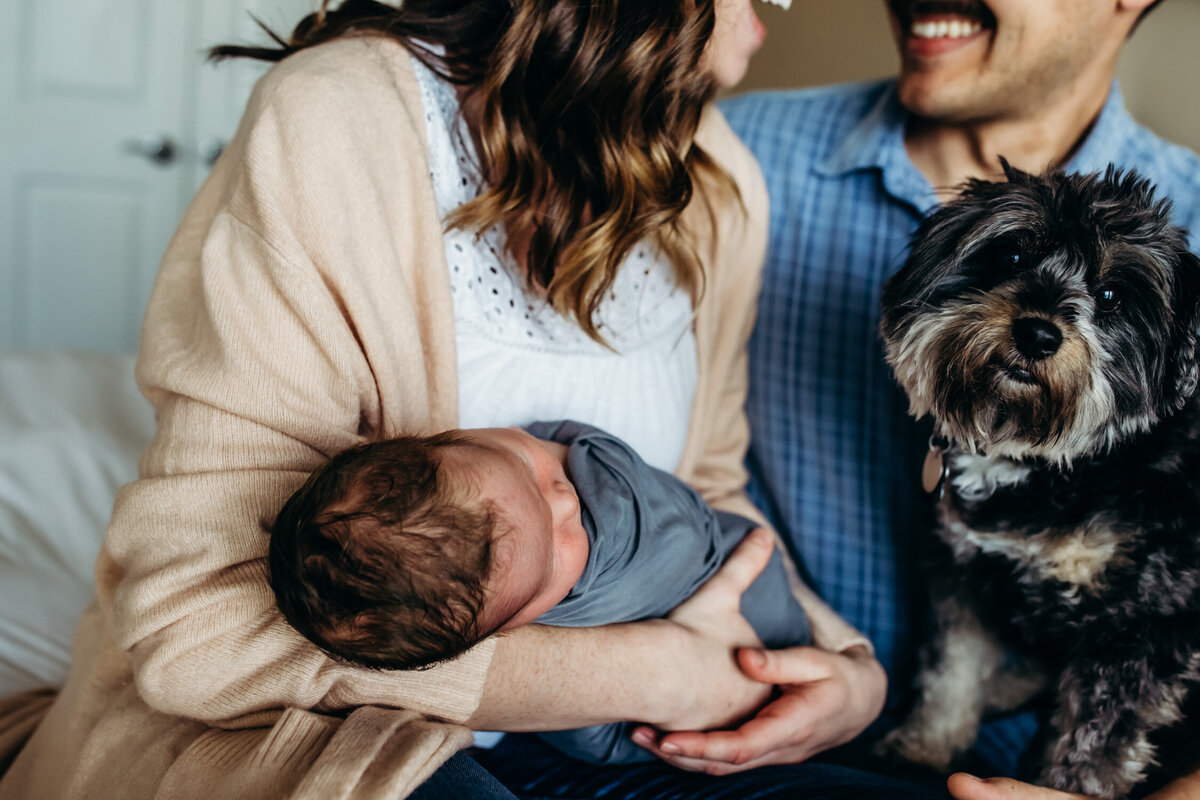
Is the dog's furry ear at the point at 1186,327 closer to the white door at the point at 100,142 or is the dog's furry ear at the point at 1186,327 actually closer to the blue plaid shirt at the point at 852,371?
the blue plaid shirt at the point at 852,371

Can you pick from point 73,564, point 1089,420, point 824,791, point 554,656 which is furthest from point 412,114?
point 73,564

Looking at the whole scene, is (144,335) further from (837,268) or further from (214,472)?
(837,268)

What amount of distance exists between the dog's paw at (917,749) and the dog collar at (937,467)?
1.23 ft

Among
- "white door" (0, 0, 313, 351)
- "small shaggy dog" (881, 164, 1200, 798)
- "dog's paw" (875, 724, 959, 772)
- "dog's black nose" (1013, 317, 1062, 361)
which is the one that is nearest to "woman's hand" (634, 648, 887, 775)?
"dog's paw" (875, 724, 959, 772)

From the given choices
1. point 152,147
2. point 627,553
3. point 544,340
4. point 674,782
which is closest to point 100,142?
point 152,147

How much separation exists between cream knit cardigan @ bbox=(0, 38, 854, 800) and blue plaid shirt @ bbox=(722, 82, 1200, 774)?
67 centimetres

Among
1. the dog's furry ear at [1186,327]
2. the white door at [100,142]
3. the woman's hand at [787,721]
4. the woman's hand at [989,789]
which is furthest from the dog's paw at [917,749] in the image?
the white door at [100,142]

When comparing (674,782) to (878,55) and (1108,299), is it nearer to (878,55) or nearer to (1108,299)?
(1108,299)

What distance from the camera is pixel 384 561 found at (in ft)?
2.60

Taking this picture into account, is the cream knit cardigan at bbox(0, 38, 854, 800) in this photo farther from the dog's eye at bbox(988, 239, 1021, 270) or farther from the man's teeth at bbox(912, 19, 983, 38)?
the man's teeth at bbox(912, 19, 983, 38)

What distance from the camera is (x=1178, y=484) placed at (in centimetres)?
96

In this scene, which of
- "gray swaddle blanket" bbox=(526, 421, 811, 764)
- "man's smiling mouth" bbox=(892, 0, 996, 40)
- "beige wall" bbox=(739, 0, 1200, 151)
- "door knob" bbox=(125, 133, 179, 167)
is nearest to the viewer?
"gray swaddle blanket" bbox=(526, 421, 811, 764)

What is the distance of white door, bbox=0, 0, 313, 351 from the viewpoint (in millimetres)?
3086

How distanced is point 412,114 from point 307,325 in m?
0.31
